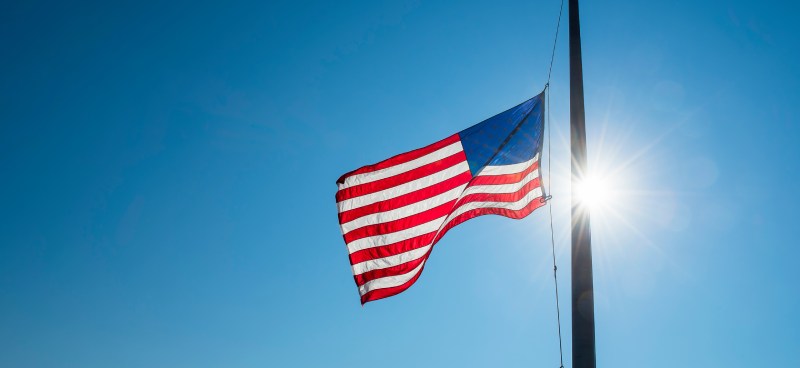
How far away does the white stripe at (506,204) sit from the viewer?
33.1 ft

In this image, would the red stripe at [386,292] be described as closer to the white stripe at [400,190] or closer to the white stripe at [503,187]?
the white stripe at [400,190]

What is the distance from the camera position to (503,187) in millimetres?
10602

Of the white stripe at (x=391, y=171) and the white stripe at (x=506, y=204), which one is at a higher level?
the white stripe at (x=391, y=171)

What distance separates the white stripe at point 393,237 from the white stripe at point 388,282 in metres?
0.61

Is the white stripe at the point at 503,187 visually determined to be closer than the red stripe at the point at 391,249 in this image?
Yes

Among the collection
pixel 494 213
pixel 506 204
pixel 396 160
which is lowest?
pixel 494 213

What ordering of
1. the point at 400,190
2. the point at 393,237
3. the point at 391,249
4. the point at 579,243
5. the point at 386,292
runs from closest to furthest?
the point at 579,243 < the point at 386,292 < the point at 391,249 < the point at 393,237 < the point at 400,190

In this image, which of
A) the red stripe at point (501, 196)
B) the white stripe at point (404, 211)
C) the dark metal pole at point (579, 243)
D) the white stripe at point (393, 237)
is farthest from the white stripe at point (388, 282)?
the dark metal pole at point (579, 243)

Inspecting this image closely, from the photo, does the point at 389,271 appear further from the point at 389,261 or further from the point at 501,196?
the point at 501,196

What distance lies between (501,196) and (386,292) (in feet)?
9.06

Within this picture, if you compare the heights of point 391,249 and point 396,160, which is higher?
point 396,160

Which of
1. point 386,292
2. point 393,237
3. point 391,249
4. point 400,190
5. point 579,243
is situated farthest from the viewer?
point 400,190

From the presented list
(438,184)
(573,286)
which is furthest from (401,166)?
(573,286)

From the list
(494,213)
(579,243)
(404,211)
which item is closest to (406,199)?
(404,211)
